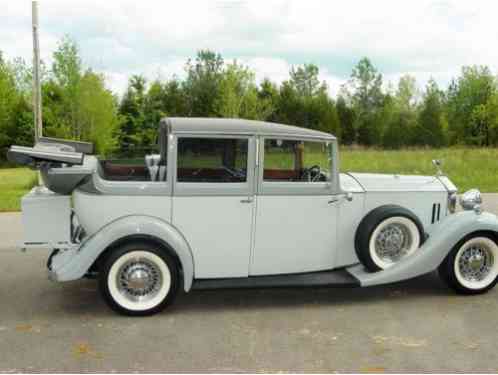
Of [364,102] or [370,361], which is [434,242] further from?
[364,102]

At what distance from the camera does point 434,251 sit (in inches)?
212

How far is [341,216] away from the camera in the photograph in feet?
17.8

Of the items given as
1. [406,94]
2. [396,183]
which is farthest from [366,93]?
[396,183]

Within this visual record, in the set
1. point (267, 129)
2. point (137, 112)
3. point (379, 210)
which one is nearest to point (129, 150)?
point (267, 129)

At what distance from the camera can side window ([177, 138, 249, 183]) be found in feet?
16.5

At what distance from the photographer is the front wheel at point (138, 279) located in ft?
15.8

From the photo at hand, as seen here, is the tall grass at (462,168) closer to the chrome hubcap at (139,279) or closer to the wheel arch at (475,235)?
the wheel arch at (475,235)

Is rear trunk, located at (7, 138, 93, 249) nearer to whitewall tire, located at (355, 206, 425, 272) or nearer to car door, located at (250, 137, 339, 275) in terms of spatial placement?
car door, located at (250, 137, 339, 275)

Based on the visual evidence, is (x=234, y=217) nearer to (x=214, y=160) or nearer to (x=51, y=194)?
(x=214, y=160)

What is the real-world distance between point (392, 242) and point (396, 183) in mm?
784

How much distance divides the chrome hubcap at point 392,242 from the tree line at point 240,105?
88.3 ft

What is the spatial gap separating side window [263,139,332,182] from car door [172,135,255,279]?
25cm

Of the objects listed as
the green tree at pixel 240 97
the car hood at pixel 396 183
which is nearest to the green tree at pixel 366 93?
the green tree at pixel 240 97

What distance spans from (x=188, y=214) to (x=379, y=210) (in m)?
1.92
